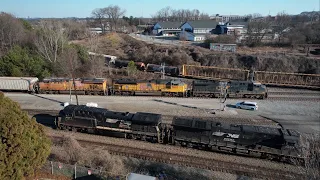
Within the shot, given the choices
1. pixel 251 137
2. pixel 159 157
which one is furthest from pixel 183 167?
pixel 251 137

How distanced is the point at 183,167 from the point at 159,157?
7.07 feet

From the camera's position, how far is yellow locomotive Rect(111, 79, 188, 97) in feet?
113

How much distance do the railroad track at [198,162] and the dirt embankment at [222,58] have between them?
3595 centimetres

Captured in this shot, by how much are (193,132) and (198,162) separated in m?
2.44

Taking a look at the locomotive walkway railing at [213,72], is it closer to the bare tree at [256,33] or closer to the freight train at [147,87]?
the freight train at [147,87]

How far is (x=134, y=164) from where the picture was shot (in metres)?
18.8

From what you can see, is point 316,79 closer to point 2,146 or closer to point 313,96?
point 313,96

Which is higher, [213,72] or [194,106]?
[213,72]

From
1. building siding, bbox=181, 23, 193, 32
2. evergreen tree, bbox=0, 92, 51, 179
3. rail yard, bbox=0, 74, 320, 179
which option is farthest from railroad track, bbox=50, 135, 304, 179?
building siding, bbox=181, 23, 193, 32

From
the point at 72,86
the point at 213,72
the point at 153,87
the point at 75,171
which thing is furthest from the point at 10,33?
the point at 75,171

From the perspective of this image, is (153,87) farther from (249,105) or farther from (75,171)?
(75,171)

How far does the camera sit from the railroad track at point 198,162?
17.7m

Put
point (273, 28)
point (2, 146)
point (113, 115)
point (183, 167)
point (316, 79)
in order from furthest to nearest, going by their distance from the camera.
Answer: point (273, 28)
point (316, 79)
point (113, 115)
point (183, 167)
point (2, 146)

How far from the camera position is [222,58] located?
179 ft
